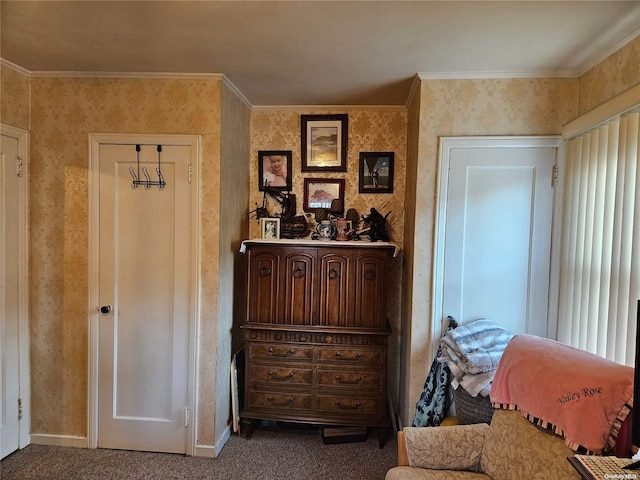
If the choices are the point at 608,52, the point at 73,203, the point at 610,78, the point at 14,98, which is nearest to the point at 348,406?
the point at 73,203

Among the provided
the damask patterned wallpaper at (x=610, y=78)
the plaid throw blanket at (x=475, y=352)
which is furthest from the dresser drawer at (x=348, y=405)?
the damask patterned wallpaper at (x=610, y=78)

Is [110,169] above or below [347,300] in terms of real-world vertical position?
above

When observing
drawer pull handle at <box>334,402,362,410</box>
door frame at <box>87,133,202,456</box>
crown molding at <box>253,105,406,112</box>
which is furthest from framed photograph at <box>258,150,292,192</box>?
drawer pull handle at <box>334,402,362,410</box>

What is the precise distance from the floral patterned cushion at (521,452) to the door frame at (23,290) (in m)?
3.03

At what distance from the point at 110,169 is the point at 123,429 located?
1.86 metres

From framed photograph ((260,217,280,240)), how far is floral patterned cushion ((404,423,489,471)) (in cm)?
170

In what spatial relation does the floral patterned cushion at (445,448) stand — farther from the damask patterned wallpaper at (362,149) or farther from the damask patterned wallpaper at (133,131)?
the damask patterned wallpaper at (362,149)

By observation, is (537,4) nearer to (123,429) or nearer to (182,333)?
Result: (182,333)

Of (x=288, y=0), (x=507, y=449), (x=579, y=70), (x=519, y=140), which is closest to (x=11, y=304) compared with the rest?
(x=288, y=0)

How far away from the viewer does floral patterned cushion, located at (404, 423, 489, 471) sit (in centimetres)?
175

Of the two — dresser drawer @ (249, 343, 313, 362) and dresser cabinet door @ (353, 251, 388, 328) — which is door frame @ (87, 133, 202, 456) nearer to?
dresser drawer @ (249, 343, 313, 362)

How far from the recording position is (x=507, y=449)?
1.66 meters

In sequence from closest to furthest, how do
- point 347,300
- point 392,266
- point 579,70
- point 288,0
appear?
point 288,0 < point 579,70 < point 347,300 < point 392,266

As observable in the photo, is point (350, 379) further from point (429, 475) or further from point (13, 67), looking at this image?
point (13, 67)
